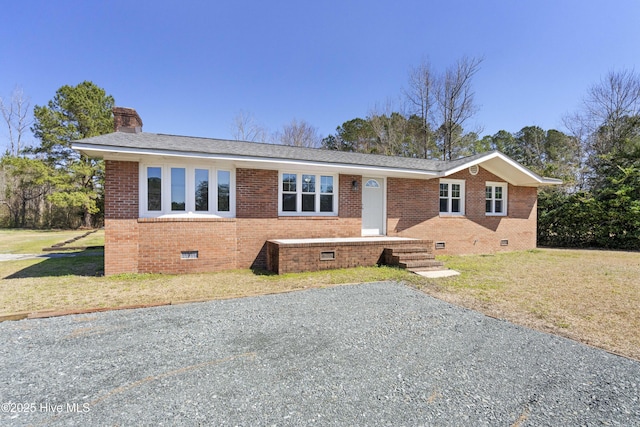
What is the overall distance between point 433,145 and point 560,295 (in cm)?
2270

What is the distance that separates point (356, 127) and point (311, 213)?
21.6m

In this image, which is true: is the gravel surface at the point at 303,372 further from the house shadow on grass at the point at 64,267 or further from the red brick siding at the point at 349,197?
the red brick siding at the point at 349,197

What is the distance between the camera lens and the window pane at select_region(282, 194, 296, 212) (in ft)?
30.3

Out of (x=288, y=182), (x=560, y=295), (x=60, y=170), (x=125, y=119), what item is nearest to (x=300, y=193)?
(x=288, y=182)

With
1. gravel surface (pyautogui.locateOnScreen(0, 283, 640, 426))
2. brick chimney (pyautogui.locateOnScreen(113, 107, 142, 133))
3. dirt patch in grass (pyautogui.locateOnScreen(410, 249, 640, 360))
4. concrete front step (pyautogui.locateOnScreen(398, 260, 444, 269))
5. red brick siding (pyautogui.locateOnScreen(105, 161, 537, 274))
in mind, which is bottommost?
dirt patch in grass (pyautogui.locateOnScreen(410, 249, 640, 360))

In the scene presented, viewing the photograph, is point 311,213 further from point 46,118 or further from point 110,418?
point 46,118

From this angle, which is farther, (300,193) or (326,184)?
(326,184)

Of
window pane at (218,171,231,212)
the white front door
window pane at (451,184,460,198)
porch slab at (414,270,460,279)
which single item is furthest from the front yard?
window pane at (451,184,460,198)

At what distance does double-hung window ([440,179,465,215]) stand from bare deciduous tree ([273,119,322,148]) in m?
20.7

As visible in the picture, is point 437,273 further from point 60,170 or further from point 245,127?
point 60,170

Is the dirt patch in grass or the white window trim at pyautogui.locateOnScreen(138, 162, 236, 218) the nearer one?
the dirt patch in grass

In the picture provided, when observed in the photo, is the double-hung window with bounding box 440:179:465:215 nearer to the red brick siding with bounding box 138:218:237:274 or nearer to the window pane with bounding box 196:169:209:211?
the red brick siding with bounding box 138:218:237:274

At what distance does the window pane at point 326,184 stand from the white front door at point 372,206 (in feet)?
4.59

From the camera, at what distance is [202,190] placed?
8172mm
